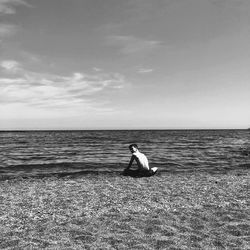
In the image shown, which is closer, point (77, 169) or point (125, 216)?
point (125, 216)

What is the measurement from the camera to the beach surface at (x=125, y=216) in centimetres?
741

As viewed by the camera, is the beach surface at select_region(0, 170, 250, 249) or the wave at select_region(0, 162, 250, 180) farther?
the wave at select_region(0, 162, 250, 180)

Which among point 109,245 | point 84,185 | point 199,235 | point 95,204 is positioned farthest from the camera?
point 84,185

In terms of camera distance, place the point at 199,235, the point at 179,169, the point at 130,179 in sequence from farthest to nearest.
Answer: the point at 179,169, the point at 130,179, the point at 199,235

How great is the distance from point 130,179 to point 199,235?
28.4 feet

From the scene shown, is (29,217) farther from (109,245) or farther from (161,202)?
(161,202)

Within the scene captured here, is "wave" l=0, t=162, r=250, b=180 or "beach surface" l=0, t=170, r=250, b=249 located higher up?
"beach surface" l=0, t=170, r=250, b=249

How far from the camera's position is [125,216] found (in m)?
9.44

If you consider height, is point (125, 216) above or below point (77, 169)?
above

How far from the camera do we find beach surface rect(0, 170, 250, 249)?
7406 millimetres

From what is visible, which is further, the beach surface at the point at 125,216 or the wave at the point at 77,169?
the wave at the point at 77,169

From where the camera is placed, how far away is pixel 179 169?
22.5 meters

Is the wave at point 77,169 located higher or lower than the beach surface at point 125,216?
lower

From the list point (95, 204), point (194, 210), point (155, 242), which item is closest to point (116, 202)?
point (95, 204)
